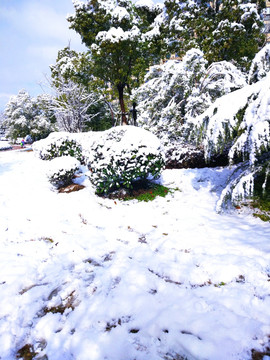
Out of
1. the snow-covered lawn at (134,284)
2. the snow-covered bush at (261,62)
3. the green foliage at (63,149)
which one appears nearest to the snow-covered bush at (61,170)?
the snow-covered lawn at (134,284)

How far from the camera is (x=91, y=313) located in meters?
1.76

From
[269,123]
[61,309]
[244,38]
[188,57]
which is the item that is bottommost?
[61,309]

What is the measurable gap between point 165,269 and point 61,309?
4.14 ft

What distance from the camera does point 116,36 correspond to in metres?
11.0

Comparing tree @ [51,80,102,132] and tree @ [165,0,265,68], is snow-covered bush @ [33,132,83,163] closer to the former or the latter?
tree @ [51,80,102,132]

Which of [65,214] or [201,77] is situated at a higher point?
[201,77]

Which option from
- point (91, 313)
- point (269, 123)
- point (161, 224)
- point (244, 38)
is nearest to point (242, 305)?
point (91, 313)

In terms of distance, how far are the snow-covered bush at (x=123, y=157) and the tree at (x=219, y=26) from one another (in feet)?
25.9

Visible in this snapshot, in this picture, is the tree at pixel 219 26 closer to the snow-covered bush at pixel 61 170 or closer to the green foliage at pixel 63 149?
the green foliage at pixel 63 149

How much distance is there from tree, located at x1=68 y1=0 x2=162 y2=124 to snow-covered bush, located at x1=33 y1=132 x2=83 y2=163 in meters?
6.47

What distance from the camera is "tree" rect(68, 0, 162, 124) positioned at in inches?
449

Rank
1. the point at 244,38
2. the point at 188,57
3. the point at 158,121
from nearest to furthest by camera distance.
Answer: the point at 188,57
the point at 158,121
the point at 244,38

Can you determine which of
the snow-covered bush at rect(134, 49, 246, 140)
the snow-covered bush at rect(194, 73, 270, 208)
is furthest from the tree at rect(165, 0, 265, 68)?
the snow-covered bush at rect(194, 73, 270, 208)

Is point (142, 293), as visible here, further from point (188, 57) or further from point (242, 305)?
point (188, 57)
